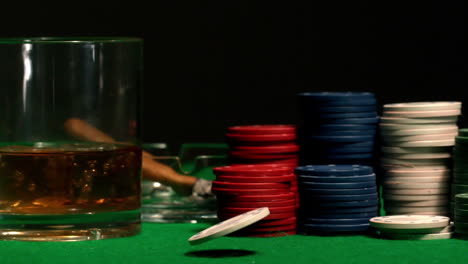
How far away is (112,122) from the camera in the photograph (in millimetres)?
5031

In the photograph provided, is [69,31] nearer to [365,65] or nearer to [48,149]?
[365,65]

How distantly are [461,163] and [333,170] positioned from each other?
0.63 metres

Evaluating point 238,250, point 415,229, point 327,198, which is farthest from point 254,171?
point 415,229

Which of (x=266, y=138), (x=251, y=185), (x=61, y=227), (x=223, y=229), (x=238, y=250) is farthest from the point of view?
(x=266, y=138)

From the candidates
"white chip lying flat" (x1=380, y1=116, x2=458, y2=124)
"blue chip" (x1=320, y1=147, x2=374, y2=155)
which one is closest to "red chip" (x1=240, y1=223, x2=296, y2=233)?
Result: "blue chip" (x1=320, y1=147, x2=374, y2=155)

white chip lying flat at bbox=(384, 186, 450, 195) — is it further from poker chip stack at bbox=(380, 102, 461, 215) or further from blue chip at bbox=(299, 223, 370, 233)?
blue chip at bbox=(299, 223, 370, 233)

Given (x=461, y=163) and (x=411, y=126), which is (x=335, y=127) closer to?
(x=411, y=126)

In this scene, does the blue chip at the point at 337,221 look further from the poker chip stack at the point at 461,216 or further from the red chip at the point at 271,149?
the red chip at the point at 271,149

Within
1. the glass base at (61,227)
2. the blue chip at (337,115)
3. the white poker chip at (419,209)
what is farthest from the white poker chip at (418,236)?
the glass base at (61,227)

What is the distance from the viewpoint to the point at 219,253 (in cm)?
459

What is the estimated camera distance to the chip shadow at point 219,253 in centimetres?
452

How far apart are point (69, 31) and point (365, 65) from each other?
3030 mm

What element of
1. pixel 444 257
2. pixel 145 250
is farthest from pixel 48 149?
pixel 444 257

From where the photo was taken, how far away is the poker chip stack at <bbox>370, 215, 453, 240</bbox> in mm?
5004
